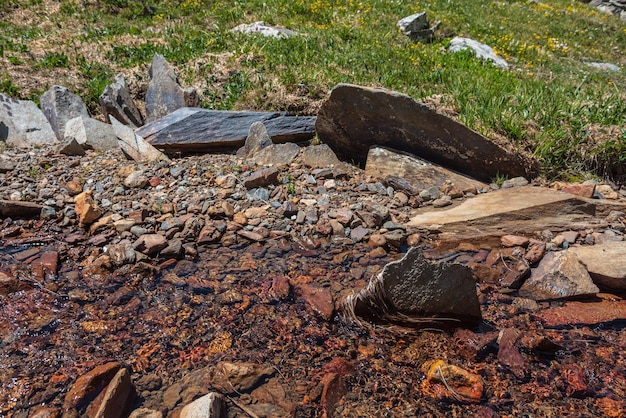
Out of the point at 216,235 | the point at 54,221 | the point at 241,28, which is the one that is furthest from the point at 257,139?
the point at 241,28

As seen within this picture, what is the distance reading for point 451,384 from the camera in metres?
2.88

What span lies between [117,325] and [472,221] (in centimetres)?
364

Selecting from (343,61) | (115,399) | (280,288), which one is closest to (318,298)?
(280,288)

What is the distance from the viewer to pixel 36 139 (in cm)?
702

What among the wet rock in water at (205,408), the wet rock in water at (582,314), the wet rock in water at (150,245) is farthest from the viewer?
the wet rock in water at (150,245)

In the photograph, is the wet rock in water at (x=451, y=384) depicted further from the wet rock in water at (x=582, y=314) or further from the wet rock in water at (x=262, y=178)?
the wet rock in water at (x=262, y=178)

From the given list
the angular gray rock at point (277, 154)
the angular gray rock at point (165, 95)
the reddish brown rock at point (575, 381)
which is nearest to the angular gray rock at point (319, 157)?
the angular gray rock at point (277, 154)

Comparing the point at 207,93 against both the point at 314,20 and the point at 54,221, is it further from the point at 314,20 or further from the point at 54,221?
the point at 314,20

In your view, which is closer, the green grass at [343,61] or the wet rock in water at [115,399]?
the wet rock in water at [115,399]

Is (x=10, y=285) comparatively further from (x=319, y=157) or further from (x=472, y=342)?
(x=319, y=157)

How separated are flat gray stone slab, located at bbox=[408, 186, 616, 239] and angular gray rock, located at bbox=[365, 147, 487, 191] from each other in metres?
0.81

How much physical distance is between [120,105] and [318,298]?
18.9ft

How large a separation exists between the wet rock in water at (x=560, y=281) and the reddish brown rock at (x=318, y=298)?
5.66ft

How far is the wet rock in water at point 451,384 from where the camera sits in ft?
9.21
